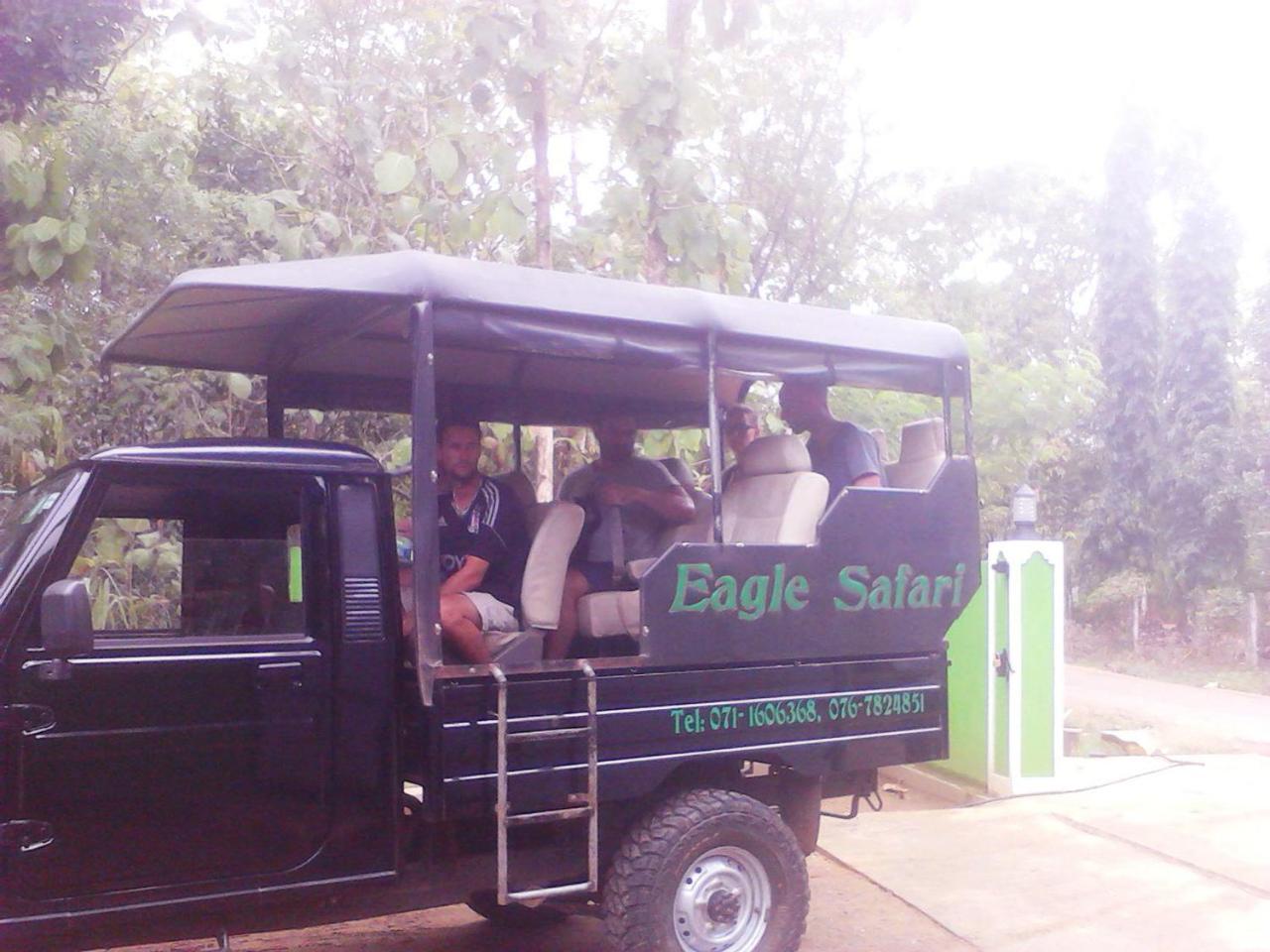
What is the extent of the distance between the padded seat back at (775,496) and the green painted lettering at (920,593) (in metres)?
0.47

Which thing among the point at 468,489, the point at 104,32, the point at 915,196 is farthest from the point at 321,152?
the point at 915,196

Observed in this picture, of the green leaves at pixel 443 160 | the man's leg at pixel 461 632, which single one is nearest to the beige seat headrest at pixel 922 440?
the man's leg at pixel 461 632

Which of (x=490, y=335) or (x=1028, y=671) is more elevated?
(x=490, y=335)

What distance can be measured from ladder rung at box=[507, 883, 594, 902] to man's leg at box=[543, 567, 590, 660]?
3.11 feet

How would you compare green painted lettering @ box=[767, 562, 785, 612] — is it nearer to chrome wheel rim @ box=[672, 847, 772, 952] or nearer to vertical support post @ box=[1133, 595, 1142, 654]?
chrome wheel rim @ box=[672, 847, 772, 952]

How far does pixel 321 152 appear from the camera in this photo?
433 inches

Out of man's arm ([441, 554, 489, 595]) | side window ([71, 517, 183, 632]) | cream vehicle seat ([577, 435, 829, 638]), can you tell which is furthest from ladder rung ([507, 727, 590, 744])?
side window ([71, 517, 183, 632])

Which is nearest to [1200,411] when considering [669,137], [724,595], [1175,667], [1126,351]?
[1126,351]

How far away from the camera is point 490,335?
167 inches

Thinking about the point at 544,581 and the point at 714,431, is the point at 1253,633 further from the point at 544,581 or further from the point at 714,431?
the point at 544,581

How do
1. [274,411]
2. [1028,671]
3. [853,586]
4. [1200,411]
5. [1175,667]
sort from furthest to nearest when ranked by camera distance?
[1200,411]
[1175,667]
[1028,671]
[274,411]
[853,586]

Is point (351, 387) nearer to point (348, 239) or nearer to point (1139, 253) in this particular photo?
point (348, 239)

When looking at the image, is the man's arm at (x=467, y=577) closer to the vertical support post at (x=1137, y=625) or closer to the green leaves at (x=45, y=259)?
the green leaves at (x=45, y=259)

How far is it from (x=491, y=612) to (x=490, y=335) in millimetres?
1120
